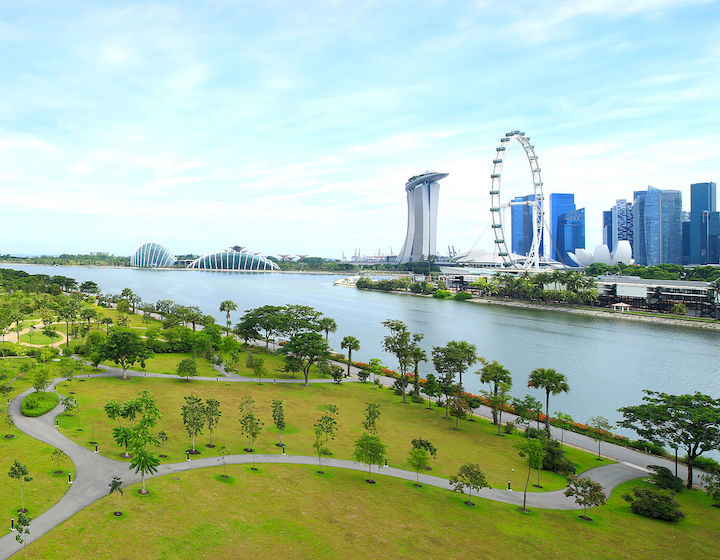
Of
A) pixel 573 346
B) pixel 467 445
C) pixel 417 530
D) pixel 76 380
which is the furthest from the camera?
pixel 573 346

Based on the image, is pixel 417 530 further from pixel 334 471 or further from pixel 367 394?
pixel 367 394

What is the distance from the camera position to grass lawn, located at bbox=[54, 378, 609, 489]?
699 inches

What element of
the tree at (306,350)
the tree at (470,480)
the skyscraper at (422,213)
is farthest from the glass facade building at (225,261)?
the tree at (470,480)

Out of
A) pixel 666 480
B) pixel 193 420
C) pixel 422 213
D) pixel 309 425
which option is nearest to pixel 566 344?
pixel 666 480

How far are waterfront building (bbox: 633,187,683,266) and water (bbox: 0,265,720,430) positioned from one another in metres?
107

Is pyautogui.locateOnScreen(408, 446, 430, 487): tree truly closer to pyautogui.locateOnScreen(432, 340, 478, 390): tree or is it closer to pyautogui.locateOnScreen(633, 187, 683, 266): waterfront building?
pyautogui.locateOnScreen(432, 340, 478, 390): tree

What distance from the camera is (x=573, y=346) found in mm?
42344

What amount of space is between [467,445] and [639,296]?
5995 centimetres

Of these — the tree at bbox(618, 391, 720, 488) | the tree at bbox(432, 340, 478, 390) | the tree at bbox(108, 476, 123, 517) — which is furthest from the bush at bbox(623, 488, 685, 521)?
the tree at bbox(108, 476, 123, 517)

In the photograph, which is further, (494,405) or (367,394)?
(367,394)

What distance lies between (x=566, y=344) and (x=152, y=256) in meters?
160

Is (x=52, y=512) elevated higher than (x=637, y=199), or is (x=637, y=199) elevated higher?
(x=637, y=199)

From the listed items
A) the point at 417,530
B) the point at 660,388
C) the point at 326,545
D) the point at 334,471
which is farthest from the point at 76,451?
the point at 660,388

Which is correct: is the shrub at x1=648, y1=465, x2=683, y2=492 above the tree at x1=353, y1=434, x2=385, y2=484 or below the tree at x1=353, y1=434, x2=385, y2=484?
below
